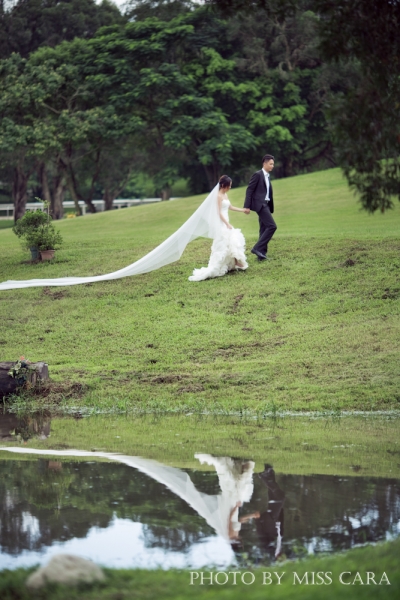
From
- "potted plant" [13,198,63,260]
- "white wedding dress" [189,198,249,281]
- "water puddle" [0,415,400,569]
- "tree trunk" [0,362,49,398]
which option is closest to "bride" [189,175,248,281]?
"white wedding dress" [189,198,249,281]

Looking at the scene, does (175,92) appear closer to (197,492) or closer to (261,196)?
(261,196)

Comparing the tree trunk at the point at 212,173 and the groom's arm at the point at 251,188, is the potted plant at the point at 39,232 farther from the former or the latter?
the tree trunk at the point at 212,173

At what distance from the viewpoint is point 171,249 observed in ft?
74.3

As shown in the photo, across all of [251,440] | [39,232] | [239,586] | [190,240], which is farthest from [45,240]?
[239,586]

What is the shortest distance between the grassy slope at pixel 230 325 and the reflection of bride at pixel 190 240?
1.01 ft

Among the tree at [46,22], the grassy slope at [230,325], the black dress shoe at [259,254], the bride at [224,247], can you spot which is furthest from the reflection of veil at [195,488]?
the tree at [46,22]

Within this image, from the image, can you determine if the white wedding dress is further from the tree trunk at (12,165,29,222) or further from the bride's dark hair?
the tree trunk at (12,165,29,222)

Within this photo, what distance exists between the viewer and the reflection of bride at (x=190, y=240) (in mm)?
21250

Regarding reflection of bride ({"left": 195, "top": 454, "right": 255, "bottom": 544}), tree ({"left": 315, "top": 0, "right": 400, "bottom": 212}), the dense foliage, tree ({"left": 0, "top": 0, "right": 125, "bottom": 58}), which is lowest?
reflection of bride ({"left": 195, "top": 454, "right": 255, "bottom": 544})

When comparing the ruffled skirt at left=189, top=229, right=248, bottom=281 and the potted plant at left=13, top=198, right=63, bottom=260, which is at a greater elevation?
the potted plant at left=13, top=198, right=63, bottom=260

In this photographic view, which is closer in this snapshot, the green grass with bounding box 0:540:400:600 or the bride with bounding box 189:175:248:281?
the green grass with bounding box 0:540:400:600

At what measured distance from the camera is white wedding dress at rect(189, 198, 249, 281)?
21234mm

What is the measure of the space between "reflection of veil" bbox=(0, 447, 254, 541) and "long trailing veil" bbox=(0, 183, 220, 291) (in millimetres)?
11471

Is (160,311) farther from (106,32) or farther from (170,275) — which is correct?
(106,32)
